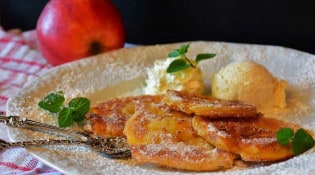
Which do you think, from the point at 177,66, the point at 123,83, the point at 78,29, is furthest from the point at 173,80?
the point at 78,29

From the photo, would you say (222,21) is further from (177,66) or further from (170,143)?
(170,143)

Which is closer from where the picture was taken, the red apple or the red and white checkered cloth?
the red and white checkered cloth

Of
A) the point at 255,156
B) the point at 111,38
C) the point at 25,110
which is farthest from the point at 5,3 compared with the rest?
the point at 255,156

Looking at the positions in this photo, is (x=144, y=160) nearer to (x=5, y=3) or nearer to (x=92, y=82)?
(x=92, y=82)

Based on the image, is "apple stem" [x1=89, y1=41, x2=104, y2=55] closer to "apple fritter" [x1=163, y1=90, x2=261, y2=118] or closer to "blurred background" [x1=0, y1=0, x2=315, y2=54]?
"blurred background" [x1=0, y1=0, x2=315, y2=54]

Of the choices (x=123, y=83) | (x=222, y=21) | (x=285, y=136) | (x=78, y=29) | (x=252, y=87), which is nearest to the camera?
(x=285, y=136)

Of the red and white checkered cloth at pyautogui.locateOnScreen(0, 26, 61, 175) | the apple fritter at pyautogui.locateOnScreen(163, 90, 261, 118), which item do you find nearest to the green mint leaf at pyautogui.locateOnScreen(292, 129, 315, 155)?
the apple fritter at pyautogui.locateOnScreen(163, 90, 261, 118)
